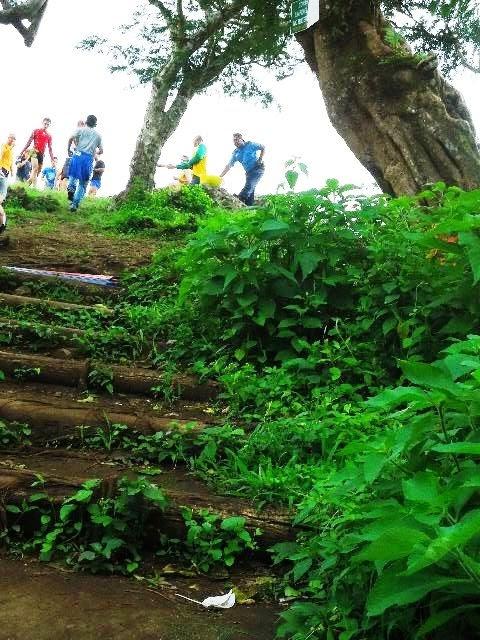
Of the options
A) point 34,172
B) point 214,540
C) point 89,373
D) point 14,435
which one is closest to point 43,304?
point 89,373

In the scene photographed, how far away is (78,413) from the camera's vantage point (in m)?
3.55

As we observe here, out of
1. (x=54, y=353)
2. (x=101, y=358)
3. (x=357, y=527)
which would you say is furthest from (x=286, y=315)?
(x=357, y=527)

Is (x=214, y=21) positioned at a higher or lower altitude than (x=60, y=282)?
higher

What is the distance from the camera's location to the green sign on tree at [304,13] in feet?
22.1

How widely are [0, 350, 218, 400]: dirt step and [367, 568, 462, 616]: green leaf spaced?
8.70 feet

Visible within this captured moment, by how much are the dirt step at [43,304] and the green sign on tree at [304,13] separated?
388 centimetres

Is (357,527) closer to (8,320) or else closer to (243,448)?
(243,448)

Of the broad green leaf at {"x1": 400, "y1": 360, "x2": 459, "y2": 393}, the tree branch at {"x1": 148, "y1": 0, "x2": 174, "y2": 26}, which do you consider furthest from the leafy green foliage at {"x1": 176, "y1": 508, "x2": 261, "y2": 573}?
the tree branch at {"x1": 148, "y1": 0, "x2": 174, "y2": 26}

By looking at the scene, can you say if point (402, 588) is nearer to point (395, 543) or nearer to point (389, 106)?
point (395, 543)

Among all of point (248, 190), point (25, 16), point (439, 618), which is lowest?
point (439, 618)

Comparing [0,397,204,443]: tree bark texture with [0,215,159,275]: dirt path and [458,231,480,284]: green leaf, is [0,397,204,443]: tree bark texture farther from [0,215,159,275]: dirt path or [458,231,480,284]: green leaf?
[0,215,159,275]: dirt path

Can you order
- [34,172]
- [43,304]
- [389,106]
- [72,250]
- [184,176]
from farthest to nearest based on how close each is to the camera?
[34,172]
[184,176]
[72,250]
[389,106]
[43,304]

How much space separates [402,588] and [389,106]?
616 cm

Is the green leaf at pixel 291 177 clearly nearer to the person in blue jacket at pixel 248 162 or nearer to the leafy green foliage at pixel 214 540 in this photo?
the leafy green foliage at pixel 214 540
